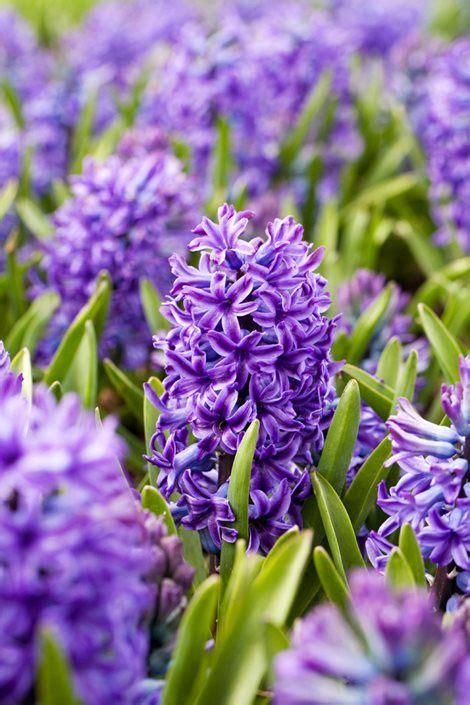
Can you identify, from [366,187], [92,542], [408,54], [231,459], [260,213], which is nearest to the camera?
[92,542]

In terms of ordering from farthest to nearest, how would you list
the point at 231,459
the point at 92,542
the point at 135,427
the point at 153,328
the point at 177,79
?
the point at 177,79 < the point at 135,427 < the point at 153,328 < the point at 231,459 < the point at 92,542

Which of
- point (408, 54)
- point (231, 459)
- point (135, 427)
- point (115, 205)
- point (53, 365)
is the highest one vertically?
point (408, 54)

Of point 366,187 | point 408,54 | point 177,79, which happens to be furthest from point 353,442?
point 408,54

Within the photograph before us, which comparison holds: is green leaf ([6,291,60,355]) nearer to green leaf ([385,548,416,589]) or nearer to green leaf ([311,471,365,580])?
green leaf ([311,471,365,580])

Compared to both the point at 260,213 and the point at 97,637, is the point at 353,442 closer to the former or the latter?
the point at 97,637

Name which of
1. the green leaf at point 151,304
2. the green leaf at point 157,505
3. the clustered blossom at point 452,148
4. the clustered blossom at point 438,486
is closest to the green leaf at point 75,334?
the green leaf at point 151,304

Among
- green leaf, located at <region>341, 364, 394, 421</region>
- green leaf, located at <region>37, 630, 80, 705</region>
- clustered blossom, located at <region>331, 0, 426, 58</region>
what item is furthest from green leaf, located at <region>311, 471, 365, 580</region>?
clustered blossom, located at <region>331, 0, 426, 58</region>
